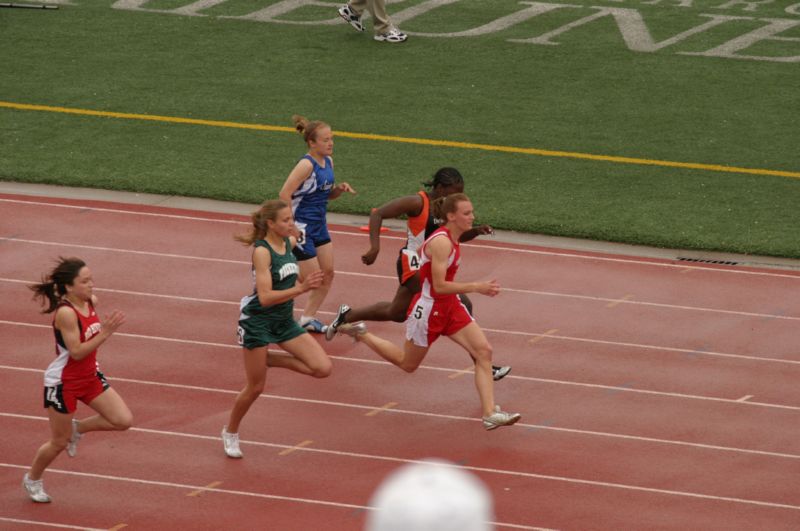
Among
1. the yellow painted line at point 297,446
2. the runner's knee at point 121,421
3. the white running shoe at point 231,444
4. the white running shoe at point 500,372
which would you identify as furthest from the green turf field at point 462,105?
the runner's knee at point 121,421

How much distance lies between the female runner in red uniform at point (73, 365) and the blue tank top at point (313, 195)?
10.1 ft

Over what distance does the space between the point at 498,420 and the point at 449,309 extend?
85 cm

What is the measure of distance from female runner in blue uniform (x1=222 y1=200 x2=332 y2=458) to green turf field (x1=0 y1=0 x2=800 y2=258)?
254 inches

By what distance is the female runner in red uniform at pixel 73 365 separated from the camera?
8023 mm

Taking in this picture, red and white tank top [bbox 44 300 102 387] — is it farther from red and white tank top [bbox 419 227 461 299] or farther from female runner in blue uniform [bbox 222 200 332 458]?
red and white tank top [bbox 419 227 461 299]

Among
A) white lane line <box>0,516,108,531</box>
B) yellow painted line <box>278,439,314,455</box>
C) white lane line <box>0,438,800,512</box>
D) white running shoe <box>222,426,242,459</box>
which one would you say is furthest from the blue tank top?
white lane line <box>0,516,108,531</box>

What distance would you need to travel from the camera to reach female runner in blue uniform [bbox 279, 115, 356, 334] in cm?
1099

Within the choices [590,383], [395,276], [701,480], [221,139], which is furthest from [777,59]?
[701,480]

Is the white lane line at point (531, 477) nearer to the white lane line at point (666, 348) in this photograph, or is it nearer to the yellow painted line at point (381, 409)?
the yellow painted line at point (381, 409)

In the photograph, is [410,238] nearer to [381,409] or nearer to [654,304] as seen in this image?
[381,409]

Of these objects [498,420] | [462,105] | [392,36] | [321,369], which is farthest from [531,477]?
[392,36]

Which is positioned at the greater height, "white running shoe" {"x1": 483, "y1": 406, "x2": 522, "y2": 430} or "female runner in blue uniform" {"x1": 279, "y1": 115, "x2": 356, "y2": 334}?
"female runner in blue uniform" {"x1": 279, "y1": 115, "x2": 356, "y2": 334}

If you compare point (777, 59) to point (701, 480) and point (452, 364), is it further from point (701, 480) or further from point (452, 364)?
point (701, 480)

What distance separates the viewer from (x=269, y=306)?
8.77 metres
